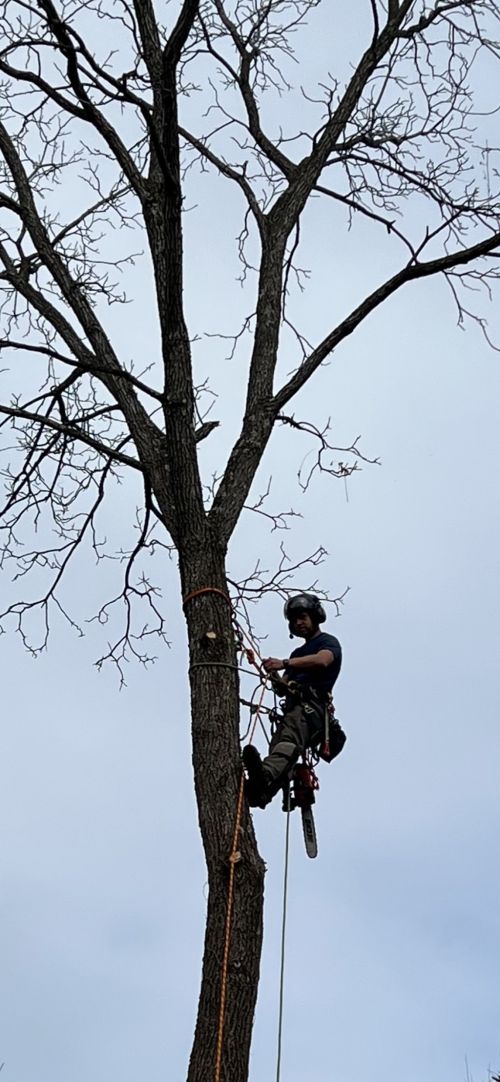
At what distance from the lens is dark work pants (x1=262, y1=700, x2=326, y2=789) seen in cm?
629

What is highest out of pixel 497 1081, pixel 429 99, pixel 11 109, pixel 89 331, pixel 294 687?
pixel 429 99

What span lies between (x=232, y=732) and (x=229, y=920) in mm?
737

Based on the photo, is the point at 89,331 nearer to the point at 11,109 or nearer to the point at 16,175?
the point at 16,175

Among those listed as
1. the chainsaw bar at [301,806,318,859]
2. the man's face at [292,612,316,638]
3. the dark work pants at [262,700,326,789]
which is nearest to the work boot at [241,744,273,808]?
the dark work pants at [262,700,326,789]

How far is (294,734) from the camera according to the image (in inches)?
261

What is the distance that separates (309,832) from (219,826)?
3.50 feet

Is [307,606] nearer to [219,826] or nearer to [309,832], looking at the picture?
[309,832]

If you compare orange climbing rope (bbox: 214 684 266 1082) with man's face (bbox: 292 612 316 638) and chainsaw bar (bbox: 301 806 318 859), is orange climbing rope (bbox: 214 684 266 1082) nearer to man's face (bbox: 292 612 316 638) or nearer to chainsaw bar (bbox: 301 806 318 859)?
chainsaw bar (bbox: 301 806 318 859)

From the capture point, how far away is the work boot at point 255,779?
570 cm

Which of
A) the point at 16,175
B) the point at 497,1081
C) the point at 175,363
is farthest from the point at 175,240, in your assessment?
the point at 497,1081

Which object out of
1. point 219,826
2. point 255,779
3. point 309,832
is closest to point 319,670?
point 309,832

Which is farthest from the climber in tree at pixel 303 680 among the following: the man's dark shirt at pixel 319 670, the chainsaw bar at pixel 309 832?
the chainsaw bar at pixel 309 832

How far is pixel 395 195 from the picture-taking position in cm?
793

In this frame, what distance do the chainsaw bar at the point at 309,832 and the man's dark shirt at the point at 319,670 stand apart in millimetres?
599
